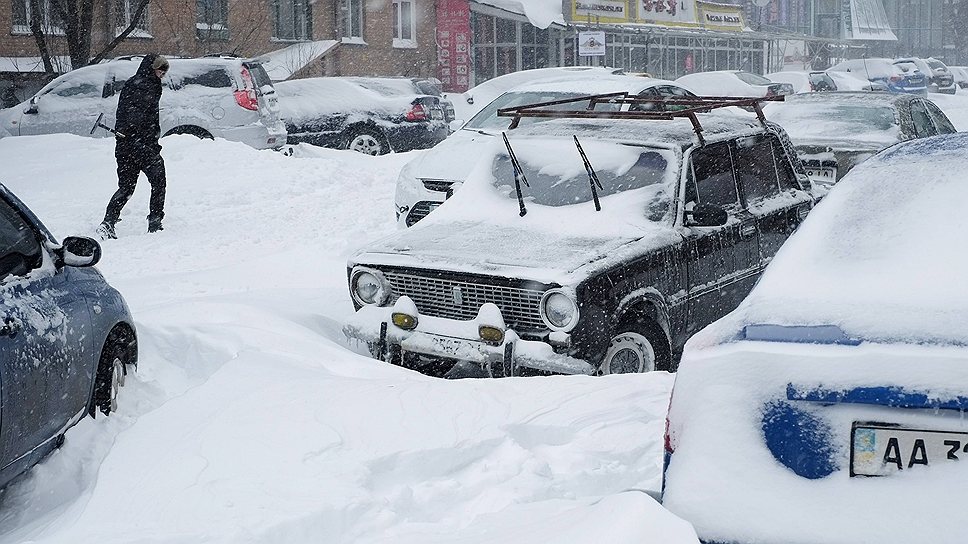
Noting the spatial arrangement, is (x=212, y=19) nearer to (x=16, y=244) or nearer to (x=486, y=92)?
(x=486, y=92)

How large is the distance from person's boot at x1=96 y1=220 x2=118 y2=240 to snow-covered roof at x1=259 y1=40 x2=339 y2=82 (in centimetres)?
1747

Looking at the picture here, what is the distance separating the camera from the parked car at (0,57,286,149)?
16.2 metres

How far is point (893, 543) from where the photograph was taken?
8.16ft

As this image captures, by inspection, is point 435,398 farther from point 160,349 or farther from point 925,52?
point 925,52

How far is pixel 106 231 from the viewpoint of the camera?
1107cm

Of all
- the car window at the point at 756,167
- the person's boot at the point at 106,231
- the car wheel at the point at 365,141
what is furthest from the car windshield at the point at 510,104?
the car wheel at the point at 365,141

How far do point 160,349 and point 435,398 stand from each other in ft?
7.06

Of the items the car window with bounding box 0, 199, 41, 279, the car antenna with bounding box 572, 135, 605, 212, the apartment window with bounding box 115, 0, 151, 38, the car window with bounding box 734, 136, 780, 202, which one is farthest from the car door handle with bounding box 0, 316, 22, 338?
the apartment window with bounding box 115, 0, 151, 38

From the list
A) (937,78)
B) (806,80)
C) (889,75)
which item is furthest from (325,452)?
(937,78)

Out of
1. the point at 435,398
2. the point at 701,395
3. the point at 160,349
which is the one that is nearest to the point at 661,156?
the point at 435,398

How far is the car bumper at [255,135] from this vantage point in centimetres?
1620

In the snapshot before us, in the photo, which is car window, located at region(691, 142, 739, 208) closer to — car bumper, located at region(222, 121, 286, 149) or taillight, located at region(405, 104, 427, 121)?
car bumper, located at region(222, 121, 286, 149)

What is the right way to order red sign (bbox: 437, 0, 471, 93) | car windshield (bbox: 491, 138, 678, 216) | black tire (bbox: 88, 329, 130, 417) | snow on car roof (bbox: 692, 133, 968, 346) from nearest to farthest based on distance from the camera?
snow on car roof (bbox: 692, 133, 968, 346)
black tire (bbox: 88, 329, 130, 417)
car windshield (bbox: 491, 138, 678, 216)
red sign (bbox: 437, 0, 471, 93)

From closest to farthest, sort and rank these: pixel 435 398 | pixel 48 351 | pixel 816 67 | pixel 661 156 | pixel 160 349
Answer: pixel 48 351 < pixel 435 398 < pixel 160 349 < pixel 661 156 < pixel 816 67
